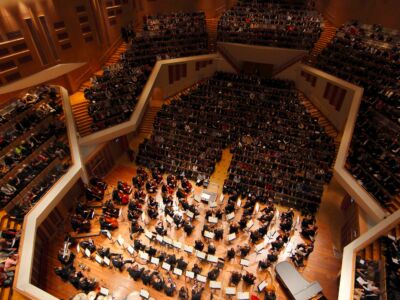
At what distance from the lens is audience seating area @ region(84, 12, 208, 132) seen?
36.2ft

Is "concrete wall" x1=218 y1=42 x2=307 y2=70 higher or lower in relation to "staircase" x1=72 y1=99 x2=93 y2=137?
higher

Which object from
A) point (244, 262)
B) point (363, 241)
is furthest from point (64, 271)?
point (363, 241)

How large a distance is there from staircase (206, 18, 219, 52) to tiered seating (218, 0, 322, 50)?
2.04 ft

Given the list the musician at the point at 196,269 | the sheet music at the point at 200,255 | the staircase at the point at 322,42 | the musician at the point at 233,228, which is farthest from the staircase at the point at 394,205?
the staircase at the point at 322,42

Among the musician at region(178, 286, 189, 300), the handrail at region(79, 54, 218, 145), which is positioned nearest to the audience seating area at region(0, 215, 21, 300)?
the handrail at region(79, 54, 218, 145)

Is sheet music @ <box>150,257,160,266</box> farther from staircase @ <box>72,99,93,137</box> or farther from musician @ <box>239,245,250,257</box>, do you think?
staircase @ <box>72,99,93,137</box>

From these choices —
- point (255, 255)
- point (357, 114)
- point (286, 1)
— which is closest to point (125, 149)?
point (255, 255)

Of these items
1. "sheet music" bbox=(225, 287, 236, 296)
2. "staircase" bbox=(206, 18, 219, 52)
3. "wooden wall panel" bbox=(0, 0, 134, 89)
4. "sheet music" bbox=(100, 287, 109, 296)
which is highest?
"wooden wall panel" bbox=(0, 0, 134, 89)

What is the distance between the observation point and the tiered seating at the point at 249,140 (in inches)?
419

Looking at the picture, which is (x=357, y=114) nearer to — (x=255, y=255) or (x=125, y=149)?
(x=255, y=255)

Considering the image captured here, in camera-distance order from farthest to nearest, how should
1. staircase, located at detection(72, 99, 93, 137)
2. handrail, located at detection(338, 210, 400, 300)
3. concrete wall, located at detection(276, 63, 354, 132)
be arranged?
concrete wall, located at detection(276, 63, 354, 132) < staircase, located at detection(72, 99, 93, 137) < handrail, located at detection(338, 210, 400, 300)

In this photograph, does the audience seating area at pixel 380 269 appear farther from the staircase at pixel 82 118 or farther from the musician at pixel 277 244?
the staircase at pixel 82 118

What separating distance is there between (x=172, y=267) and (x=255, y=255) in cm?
278

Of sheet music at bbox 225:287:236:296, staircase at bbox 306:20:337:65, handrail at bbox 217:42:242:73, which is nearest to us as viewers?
sheet music at bbox 225:287:236:296
